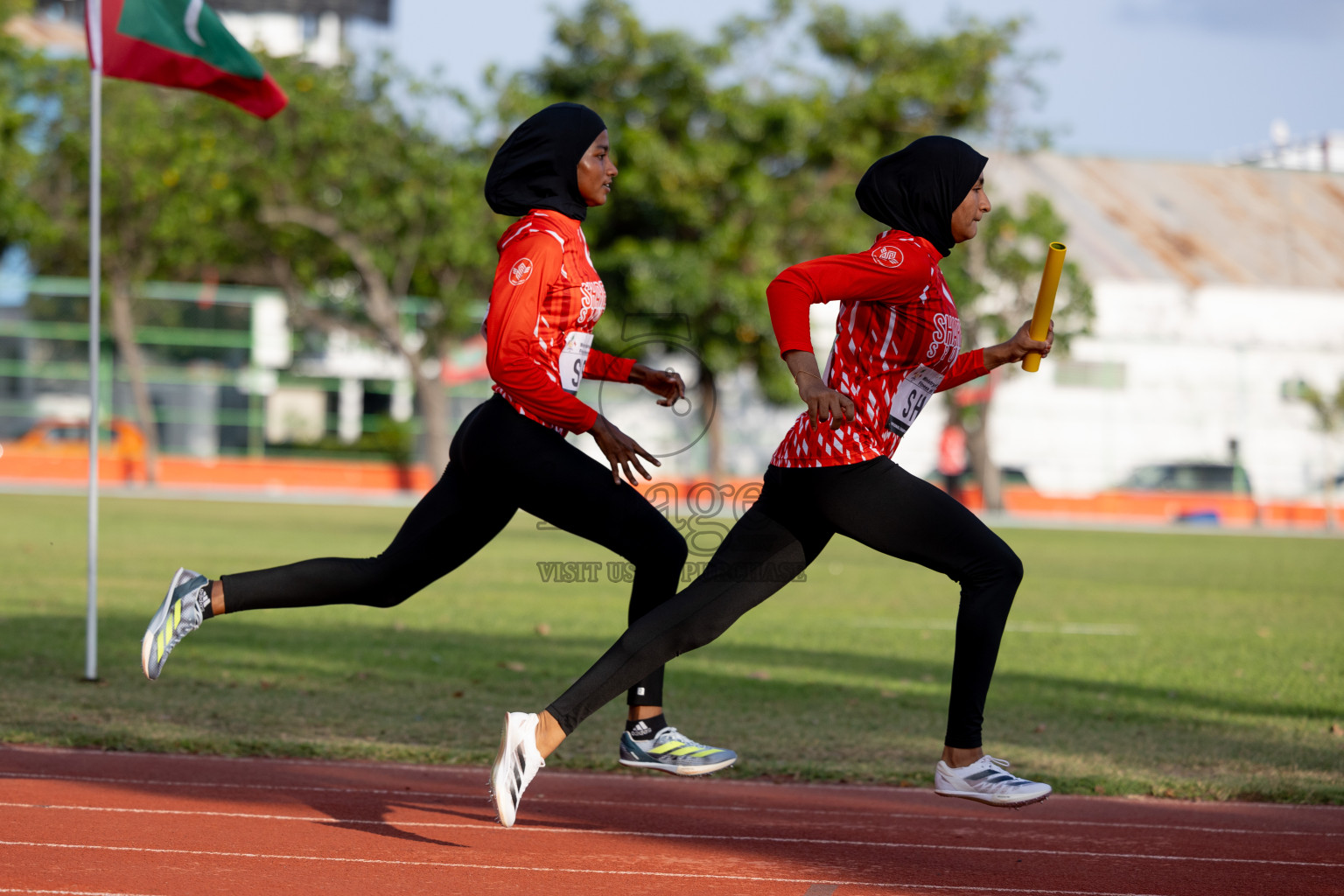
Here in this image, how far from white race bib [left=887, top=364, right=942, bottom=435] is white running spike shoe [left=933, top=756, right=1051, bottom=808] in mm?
1065

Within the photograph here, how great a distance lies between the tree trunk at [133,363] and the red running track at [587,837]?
34198mm

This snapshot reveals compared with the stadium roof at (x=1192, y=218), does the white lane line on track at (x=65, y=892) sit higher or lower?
lower

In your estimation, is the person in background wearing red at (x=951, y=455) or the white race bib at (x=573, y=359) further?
the person in background wearing red at (x=951, y=455)

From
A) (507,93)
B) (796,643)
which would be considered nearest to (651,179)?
(507,93)

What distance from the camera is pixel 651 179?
36125 mm

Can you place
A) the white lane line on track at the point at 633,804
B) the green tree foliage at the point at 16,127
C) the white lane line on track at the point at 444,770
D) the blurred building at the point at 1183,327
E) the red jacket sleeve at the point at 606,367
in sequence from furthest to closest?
the blurred building at the point at 1183,327 < the green tree foliage at the point at 16,127 < the white lane line on track at the point at 444,770 < the white lane line on track at the point at 633,804 < the red jacket sleeve at the point at 606,367

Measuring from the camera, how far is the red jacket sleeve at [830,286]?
4.45 m

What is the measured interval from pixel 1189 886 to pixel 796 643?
6874mm

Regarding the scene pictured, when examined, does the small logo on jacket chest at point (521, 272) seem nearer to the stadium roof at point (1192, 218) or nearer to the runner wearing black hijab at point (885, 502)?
the runner wearing black hijab at point (885, 502)

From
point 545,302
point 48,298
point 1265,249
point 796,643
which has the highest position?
point 1265,249

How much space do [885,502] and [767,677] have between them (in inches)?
197

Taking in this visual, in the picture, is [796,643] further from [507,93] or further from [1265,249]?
[1265,249]

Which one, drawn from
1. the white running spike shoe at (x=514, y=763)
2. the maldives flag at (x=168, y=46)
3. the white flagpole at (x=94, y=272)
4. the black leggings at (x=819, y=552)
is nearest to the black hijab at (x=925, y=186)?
the black leggings at (x=819, y=552)

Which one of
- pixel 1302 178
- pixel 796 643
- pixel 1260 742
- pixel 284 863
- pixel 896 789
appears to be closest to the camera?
pixel 284 863
